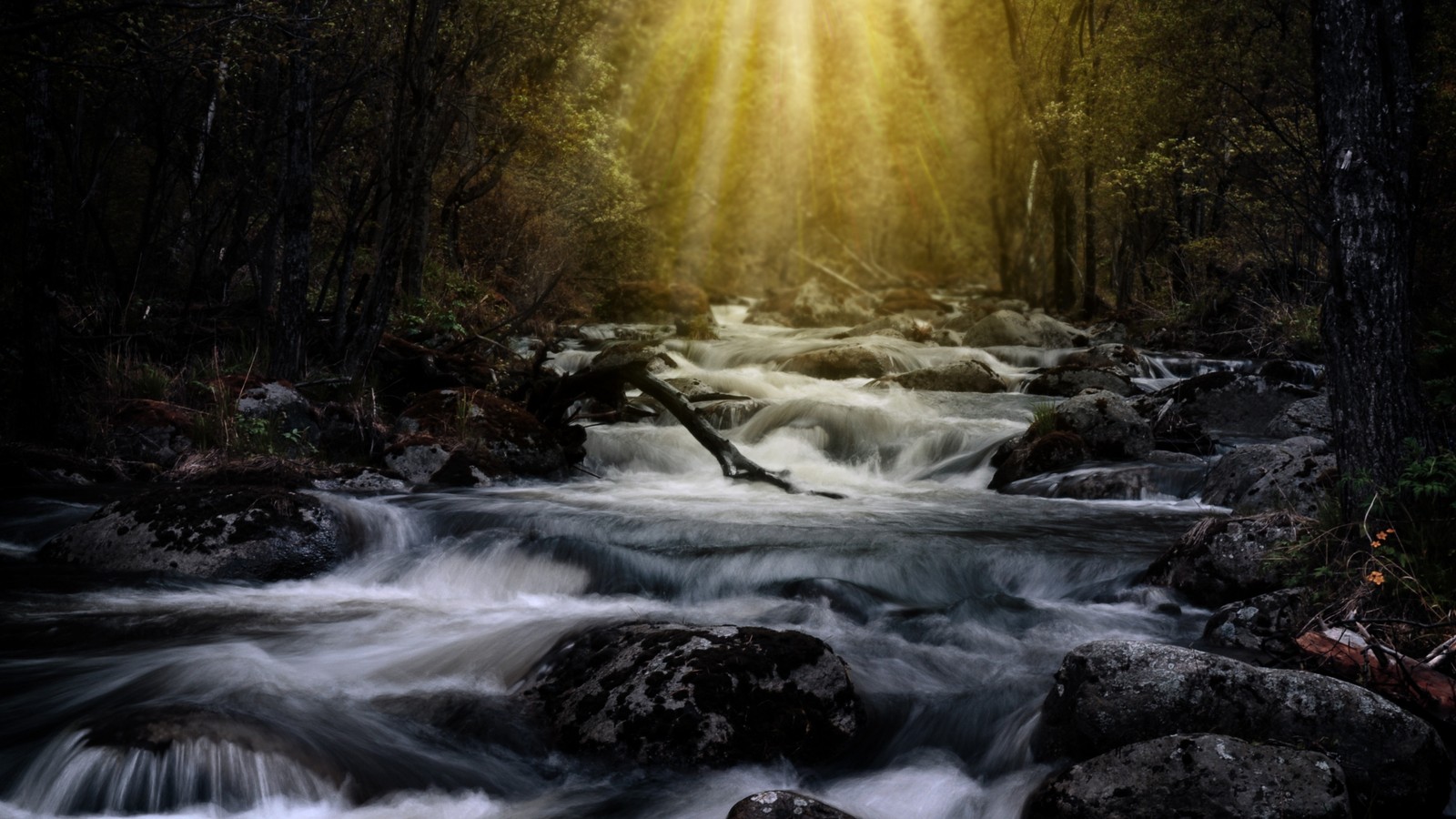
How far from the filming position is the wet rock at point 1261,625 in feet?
17.3

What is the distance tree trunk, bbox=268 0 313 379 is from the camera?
35.3 feet

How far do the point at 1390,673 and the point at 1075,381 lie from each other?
13.0 metres

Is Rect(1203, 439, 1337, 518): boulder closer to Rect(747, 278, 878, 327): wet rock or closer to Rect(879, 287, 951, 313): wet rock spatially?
Rect(747, 278, 878, 327): wet rock

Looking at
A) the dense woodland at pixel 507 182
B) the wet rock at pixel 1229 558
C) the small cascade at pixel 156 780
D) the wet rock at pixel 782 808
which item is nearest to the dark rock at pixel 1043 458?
the dense woodland at pixel 507 182

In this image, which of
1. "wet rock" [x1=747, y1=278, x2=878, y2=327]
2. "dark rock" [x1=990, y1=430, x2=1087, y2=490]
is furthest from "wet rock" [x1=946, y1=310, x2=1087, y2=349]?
"dark rock" [x1=990, y1=430, x2=1087, y2=490]

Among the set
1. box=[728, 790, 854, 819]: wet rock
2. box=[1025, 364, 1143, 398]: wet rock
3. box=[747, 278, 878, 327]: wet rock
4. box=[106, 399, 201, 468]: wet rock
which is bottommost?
box=[728, 790, 854, 819]: wet rock

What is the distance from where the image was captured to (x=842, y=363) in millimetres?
19859

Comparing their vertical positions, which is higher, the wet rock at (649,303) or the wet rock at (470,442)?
the wet rock at (649,303)

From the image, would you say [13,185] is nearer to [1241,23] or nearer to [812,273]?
[1241,23]

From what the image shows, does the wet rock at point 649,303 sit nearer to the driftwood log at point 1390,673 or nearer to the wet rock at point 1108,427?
the wet rock at point 1108,427

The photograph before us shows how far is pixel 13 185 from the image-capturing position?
14.5 meters

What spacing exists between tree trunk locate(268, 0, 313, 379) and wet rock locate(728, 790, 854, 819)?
9.13 meters

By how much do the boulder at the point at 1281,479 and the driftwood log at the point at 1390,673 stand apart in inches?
86.1

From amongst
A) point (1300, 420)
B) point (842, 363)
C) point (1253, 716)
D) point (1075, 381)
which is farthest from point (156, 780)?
point (842, 363)
